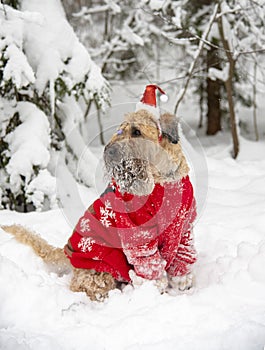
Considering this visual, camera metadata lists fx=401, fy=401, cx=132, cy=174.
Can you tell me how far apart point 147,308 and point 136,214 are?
0.55 metres

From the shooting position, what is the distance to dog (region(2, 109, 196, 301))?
7.88 ft

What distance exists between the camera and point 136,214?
2.45m

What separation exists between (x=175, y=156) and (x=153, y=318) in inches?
37.7

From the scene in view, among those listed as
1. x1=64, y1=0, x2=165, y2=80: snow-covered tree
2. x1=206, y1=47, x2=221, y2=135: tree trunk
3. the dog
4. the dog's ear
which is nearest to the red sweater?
the dog

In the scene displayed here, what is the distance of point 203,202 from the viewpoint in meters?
4.19

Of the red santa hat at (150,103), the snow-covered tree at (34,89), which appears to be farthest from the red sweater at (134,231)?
the snow-covered tree at (34,89)

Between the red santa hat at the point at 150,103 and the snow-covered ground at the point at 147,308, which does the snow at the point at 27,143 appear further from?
the red santa hat at the point at 150,103

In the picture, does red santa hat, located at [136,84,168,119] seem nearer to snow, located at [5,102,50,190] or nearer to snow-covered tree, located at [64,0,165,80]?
snow, located at [5,102,50,190]

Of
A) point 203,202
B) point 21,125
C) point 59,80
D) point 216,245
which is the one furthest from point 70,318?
point 59,80

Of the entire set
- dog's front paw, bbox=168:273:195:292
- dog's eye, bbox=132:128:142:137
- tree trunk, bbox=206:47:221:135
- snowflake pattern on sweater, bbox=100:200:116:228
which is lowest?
tree trunk, bbox=206:47:221:135

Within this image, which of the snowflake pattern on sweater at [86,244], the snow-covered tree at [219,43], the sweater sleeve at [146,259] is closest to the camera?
the sweater sleeve at [146,259]

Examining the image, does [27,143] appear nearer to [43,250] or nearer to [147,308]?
[43,250]

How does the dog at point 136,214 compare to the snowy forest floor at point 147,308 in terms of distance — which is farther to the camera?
the dog at point 136,214

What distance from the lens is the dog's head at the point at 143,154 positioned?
7.74 feet
